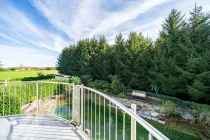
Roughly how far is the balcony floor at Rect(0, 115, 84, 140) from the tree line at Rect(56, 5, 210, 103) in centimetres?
834

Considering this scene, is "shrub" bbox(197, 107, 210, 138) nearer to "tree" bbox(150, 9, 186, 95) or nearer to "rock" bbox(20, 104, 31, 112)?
"tree" bbox(150, 9, 186, 95)

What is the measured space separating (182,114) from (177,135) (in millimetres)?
1713

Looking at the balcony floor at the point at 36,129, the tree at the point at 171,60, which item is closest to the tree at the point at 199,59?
the tree at the point at 171,60

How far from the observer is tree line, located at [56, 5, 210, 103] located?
8.57 meters

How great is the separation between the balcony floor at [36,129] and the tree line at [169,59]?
8341 mm

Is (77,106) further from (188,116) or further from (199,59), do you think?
(199,59)

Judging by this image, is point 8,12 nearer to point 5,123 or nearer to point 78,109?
point 5,123

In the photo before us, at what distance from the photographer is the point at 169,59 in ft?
32.7

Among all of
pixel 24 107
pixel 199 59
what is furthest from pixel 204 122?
pixel 24 107

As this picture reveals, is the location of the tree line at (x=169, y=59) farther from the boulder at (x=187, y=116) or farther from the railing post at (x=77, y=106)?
the railing post at (x=77, y=106)

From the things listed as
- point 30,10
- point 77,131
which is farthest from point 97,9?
point 77,131

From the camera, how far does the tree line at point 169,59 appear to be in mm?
8570

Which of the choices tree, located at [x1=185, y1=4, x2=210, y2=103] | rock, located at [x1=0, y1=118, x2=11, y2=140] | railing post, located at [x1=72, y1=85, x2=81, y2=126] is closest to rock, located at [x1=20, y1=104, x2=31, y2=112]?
rock, located at [x1=0, y1=118, x2=11, y2=140]

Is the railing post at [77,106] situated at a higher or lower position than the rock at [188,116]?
higher
